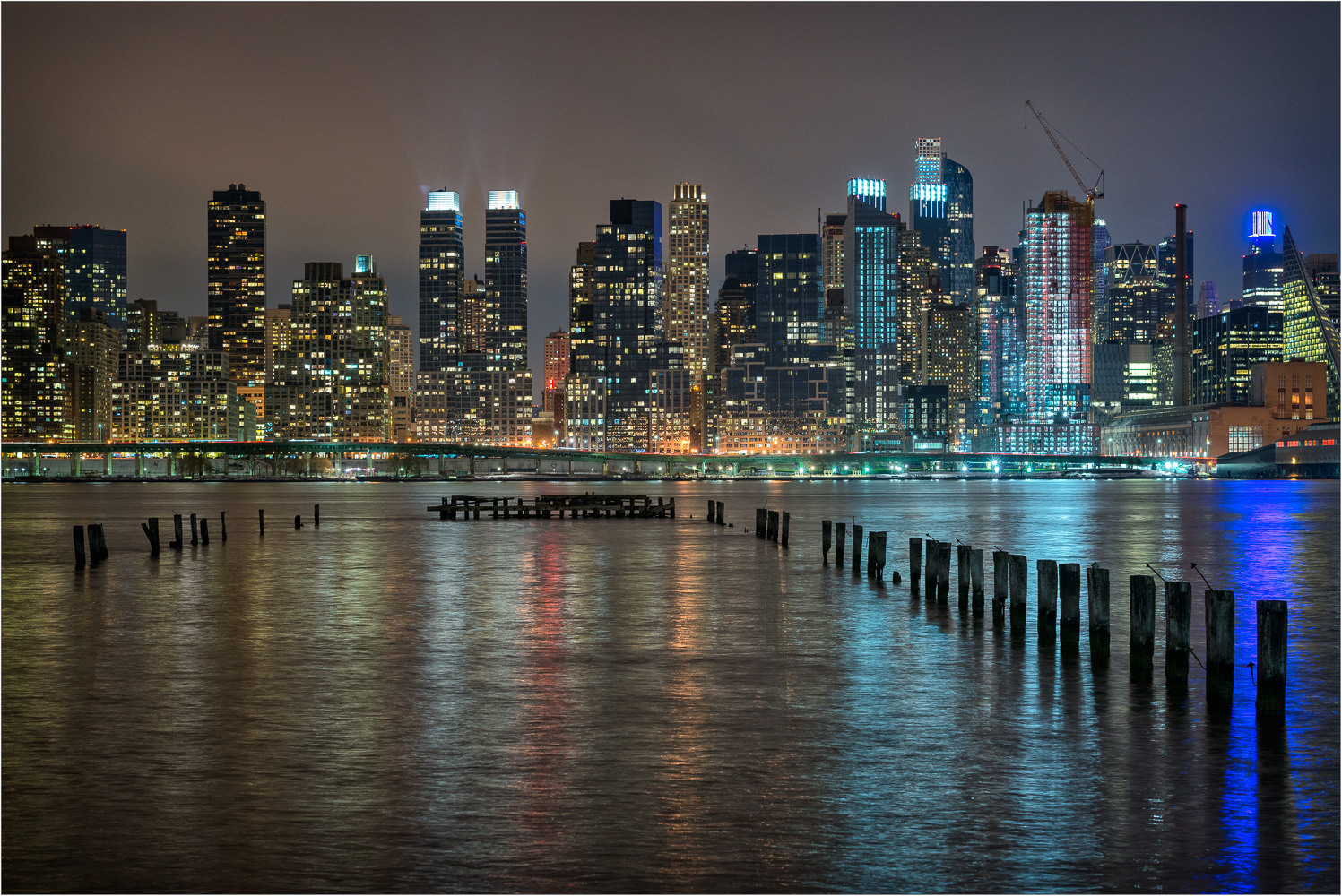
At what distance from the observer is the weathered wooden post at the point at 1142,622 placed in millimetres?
22969

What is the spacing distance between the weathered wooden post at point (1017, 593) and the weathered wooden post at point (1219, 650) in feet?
29.0

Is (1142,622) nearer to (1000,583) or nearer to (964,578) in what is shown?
(1000,583)

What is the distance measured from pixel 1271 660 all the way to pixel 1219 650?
913 millimetres

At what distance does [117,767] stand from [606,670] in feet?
33.9

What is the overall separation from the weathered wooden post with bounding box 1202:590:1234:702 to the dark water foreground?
524mm

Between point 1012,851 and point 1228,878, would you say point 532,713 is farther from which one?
point 1228,878

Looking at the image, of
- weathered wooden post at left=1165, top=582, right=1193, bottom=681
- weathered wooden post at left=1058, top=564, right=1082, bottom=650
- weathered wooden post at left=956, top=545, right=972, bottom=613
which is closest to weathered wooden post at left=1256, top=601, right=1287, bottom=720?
weathered wooden post at left=1165, top=582, right=1193, bottom=681

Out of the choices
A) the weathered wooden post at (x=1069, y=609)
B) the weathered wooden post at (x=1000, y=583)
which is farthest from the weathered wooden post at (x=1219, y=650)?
the weathered wooden post at (x=1000, y=583)

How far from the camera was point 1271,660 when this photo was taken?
19.9 metres

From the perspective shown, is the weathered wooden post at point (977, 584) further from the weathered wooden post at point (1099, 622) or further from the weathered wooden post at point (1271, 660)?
the weathered wooden post at point (1271, 660)

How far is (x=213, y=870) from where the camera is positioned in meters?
13.0

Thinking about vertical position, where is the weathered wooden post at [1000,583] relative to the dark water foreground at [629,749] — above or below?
above

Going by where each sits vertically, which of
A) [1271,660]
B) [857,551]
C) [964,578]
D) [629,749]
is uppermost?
[1271,660]

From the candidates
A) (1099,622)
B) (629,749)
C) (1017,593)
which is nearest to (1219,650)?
(1099,622)
